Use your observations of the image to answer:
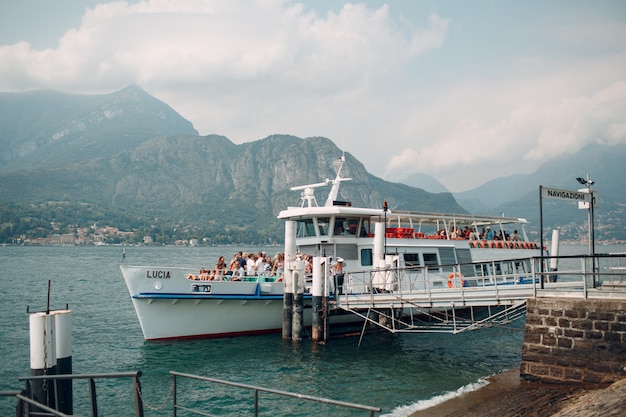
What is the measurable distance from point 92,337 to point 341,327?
10682mm

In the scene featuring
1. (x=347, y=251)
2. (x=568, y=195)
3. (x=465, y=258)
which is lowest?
(x=465, y=258)

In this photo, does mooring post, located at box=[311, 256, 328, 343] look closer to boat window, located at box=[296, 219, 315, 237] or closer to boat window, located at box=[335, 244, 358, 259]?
boat window, located at box=[335, 244, 358, 259]

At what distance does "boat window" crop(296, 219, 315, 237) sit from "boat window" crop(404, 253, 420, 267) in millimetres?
4255

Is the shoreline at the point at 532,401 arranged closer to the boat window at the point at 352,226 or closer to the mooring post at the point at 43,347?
the mooring post at the point at 43,347

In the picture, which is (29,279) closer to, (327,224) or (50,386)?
(327,224)

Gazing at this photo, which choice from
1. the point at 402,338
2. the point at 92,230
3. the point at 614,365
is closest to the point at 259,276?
the point at 402,338

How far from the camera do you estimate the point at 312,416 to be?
13.3 metres

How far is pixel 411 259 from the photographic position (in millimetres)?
24422

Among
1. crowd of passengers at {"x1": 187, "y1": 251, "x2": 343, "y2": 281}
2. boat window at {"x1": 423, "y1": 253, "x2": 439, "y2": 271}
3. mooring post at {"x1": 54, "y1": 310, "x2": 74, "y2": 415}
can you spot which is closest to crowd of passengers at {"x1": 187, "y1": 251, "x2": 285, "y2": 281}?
crowd of passengers at {"x1": 187, "y1": 251, "x2": 343, "y2": 281}

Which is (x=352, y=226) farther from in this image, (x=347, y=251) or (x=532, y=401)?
(x=532, y=401)

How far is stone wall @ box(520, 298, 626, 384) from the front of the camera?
38.2 feet

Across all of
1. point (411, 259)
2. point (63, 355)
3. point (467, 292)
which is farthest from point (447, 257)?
point (63, 355)

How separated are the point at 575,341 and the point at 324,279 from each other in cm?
967

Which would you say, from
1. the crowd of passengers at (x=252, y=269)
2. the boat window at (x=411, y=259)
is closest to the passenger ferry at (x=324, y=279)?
the boat window at (x=411, y=259)
